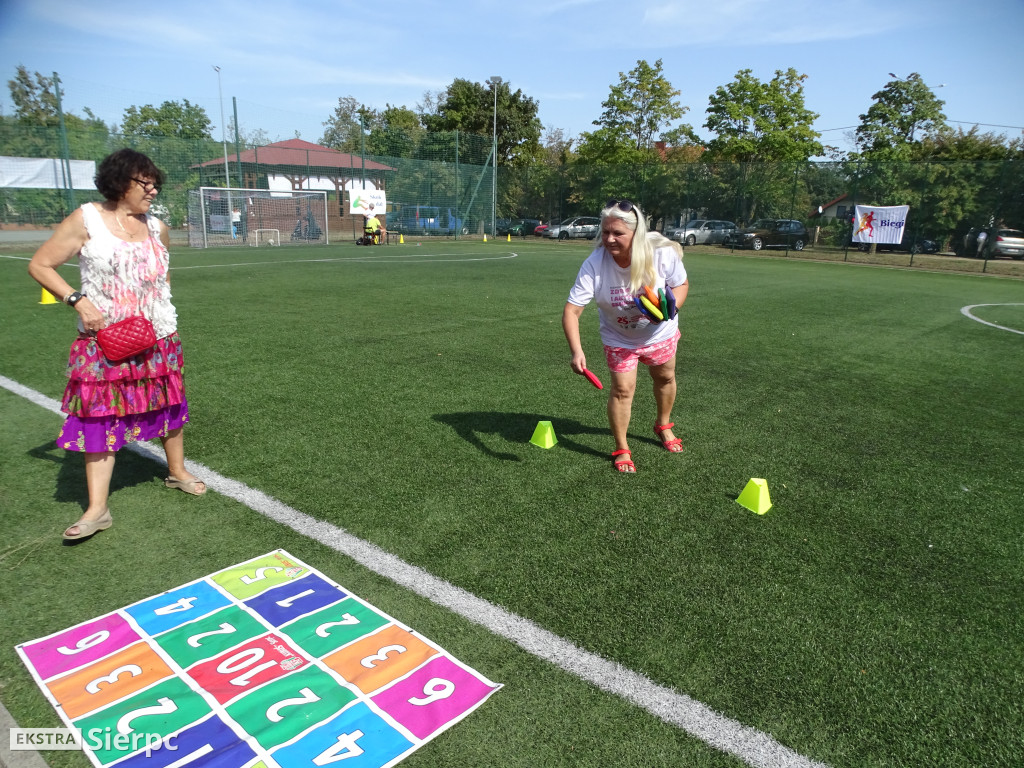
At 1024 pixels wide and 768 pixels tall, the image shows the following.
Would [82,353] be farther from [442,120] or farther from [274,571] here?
[442,120]

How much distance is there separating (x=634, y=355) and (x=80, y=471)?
374cm

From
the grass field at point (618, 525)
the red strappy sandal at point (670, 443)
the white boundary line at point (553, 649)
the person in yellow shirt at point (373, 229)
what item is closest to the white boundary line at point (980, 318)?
the grass field at point (618, 525)

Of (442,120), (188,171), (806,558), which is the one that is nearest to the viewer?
(806,558)

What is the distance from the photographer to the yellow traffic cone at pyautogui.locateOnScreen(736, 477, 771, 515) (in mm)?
3910

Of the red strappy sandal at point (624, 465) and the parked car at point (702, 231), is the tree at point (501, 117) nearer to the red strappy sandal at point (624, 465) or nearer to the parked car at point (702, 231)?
the parked car at point (702, 231)

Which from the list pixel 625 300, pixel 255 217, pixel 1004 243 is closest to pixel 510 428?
pixel 625 300

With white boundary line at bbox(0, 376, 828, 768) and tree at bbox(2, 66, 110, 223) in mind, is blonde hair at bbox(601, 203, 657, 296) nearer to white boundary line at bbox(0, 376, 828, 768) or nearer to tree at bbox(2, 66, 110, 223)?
white boundary line at bbox(0, 376, 828, 768)

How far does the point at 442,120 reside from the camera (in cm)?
5412

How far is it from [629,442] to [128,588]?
11.1 feet

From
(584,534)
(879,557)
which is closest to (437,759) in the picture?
(584,534)

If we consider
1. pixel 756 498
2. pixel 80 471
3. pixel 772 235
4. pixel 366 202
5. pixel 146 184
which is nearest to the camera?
pixel 146 184

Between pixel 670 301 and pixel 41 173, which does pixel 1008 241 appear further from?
pixel 41 173

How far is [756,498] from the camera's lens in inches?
154

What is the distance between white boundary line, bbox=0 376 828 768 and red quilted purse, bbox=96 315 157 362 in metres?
1.07
